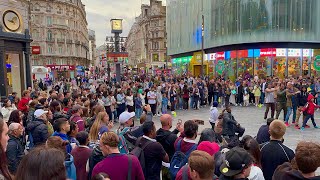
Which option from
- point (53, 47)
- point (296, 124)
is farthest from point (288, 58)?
point (53, 47)

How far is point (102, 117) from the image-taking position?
6230 mm

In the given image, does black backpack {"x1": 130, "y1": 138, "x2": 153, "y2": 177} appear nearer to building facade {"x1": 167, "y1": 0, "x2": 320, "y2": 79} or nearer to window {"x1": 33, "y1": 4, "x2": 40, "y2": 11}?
building facade {"x1": 167, "y1": 0, "x2": 320, "y2": 79}

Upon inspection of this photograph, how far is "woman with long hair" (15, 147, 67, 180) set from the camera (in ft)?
6.56

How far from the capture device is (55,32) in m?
76.3

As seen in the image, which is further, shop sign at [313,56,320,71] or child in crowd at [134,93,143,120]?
shop sign at [313,56,320,71]

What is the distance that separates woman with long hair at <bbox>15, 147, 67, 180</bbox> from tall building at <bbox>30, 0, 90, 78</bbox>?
67667 mm

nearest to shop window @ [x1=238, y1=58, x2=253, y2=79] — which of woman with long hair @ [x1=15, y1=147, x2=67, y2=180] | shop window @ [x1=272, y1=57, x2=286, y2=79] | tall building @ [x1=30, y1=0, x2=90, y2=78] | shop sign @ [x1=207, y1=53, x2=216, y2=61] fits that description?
shop window @ [x1=272, y1=57, x2=286, y2=79]

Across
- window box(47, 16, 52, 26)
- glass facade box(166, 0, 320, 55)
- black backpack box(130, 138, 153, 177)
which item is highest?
window box(47, 16, 52, 26)

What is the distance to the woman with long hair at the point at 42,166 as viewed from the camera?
200 cm

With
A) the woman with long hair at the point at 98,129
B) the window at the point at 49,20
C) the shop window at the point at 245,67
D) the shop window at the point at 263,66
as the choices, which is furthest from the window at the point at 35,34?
the woman with long hair at the point at 98,129

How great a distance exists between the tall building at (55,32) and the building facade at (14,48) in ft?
154

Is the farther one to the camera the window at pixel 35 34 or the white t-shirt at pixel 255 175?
the window at pixel 35 34

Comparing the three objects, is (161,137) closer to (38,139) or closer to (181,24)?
(38,139)

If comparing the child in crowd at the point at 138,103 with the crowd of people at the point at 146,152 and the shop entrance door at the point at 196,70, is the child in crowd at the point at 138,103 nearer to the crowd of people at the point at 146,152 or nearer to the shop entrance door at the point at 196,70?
the crowd of people at the point at 146,152
